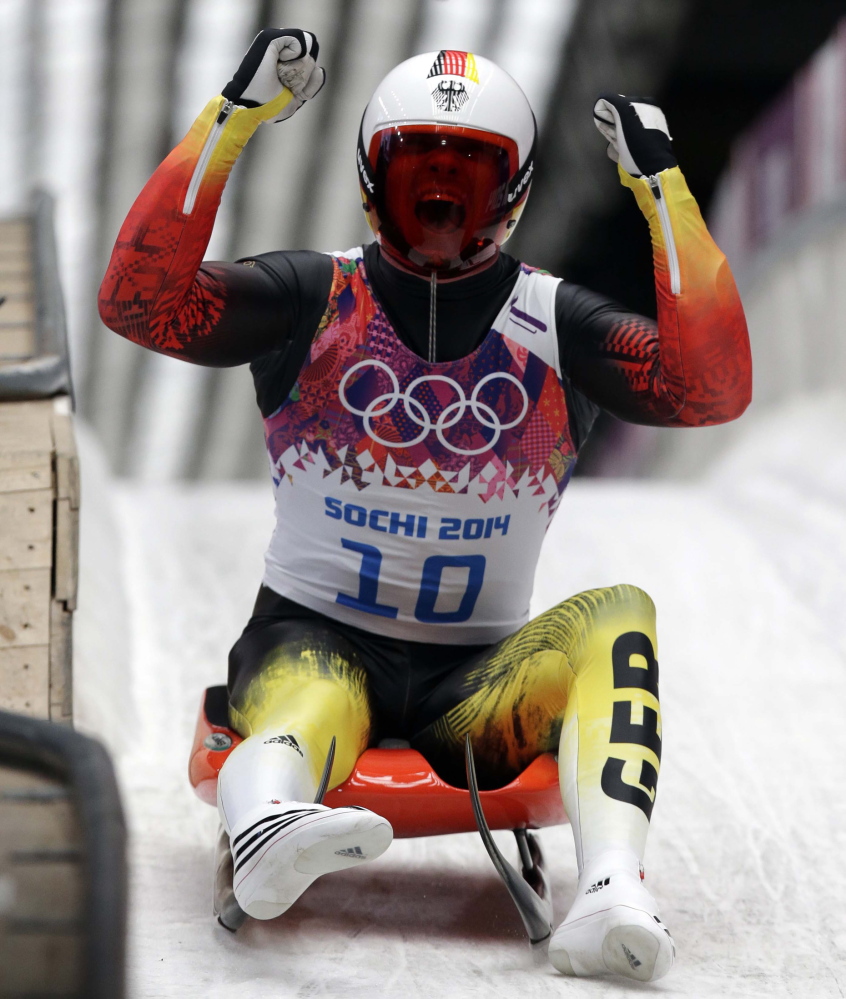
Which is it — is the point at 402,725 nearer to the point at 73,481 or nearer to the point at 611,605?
the point at 611,605

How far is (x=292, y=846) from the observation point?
169cm

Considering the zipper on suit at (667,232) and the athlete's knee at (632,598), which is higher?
the zipper on suit at (667,232)

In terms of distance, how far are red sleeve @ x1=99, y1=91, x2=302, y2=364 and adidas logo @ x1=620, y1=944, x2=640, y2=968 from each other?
1102 mm

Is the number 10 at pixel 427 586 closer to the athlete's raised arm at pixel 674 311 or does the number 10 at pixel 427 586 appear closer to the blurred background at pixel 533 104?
the athlete's raised arm at pixel 674 311

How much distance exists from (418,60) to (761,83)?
1086cm

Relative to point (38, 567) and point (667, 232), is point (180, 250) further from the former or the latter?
point (667, 232)

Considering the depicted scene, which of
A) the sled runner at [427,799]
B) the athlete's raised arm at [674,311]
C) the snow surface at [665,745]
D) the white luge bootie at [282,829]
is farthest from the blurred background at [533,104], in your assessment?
the white luge bootie at [282,829]

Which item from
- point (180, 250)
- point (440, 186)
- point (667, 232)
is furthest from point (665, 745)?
point (180, 250)

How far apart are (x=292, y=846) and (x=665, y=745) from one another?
1683 millimetres

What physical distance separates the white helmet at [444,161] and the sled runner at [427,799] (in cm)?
80

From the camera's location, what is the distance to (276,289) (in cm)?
210

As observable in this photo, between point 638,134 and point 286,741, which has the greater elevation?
point 638,134

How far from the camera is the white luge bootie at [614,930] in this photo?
5.42 ft

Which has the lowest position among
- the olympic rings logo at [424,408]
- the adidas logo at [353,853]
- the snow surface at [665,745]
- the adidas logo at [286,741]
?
the snow surface at [665,745]
